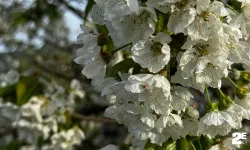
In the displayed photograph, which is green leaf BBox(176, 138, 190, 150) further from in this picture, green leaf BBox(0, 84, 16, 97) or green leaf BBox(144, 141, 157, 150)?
green leaf BBox(0, 84, 16, 97)

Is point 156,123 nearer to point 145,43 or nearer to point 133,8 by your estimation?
point 145,43

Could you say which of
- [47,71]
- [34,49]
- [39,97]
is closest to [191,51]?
[39,97]

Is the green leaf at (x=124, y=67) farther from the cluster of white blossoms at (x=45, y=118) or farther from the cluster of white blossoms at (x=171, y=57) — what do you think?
the cluster of white blossoms at (x=45, y=118)

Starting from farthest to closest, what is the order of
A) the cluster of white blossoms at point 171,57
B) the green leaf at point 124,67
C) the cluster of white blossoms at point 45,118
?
the cluster of white blossoms at point 45,118 → the green leaf at point 124,67 → the cluster of white blossoms at point 171,57

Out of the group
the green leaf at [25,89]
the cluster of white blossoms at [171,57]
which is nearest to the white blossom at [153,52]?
the cluster of white blossoms at [171,57]

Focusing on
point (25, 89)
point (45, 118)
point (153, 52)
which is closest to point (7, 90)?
point (25, 89)

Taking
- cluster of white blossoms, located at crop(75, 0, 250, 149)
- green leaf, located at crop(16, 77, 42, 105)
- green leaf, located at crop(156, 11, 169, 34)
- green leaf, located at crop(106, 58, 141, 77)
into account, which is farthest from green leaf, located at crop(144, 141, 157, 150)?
green leaf, located at crop(16, 77, 42, 105)
